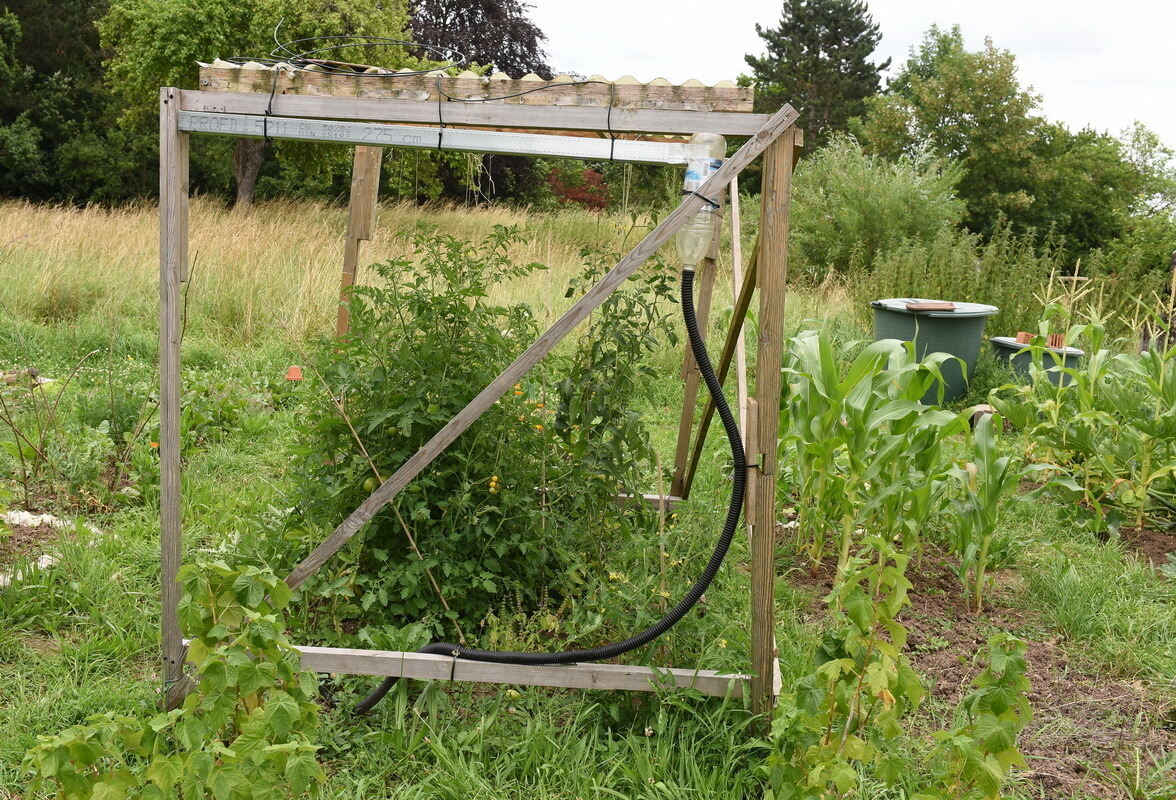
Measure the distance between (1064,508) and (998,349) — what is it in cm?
320

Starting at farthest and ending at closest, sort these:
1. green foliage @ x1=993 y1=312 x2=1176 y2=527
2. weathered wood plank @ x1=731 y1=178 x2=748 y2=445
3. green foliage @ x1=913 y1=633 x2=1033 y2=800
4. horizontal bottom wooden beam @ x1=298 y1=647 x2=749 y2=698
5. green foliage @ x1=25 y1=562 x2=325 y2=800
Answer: green foliage @ x1=993 y1=312 x2=1176 y2=527
weathered wood plank @ x1=731 y1=178 x2=748 y2=445
horizontal bottom wooden beam @ x1=298 y1=647 x2=749 y2=698
green foliage @ x1=913 y1=633 x2=1033 y2=800
green foliage @ x1=25 y1=562 x2=325 y2=800

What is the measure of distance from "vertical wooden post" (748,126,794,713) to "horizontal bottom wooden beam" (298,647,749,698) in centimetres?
13

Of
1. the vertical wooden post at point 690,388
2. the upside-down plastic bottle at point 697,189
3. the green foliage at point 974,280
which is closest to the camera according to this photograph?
the upside-down plastic bottle at point 697,189

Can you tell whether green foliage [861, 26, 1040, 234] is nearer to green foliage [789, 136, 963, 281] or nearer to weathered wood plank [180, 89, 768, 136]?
green foliage [789, 136, 963, 281]

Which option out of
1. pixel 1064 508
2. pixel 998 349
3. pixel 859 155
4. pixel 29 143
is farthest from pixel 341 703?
pixel 29 143

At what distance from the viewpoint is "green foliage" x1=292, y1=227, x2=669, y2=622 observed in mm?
3109

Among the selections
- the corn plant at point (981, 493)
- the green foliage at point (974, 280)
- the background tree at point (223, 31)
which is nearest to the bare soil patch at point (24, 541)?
the corn plant at point (981, 493)

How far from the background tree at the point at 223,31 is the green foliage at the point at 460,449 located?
1349 cm

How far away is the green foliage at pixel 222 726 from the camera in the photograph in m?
1.84

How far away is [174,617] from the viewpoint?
2.72 metres

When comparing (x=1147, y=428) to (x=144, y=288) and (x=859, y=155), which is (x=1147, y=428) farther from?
(x=859, y=155)

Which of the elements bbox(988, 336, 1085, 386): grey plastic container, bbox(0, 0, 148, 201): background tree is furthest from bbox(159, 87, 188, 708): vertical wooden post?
bbox(0, 0, 148, 201): background tree

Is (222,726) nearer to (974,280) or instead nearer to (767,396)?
(767,396)

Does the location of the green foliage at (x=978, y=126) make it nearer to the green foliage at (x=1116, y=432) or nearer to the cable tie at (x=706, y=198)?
the green foliage at (x=1116, y=432)
